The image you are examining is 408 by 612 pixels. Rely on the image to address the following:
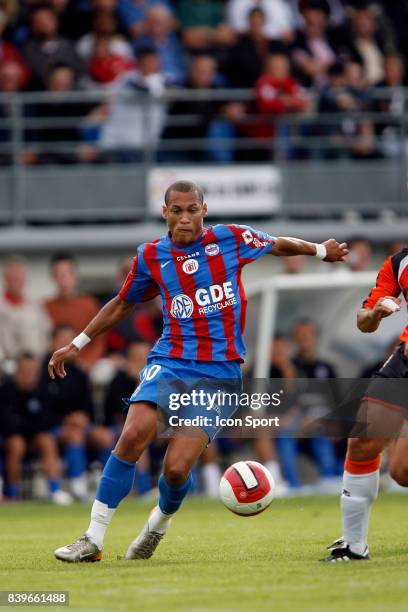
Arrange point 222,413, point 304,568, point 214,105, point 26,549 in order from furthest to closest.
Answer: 1. point 214,105
2. point 26,549
3. point 222,413
4. point 304,568

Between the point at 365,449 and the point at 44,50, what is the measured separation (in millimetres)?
10959

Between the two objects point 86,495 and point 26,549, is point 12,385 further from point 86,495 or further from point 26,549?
point 26,549

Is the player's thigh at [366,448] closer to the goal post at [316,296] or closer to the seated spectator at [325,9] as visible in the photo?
the goal post at [316,296]

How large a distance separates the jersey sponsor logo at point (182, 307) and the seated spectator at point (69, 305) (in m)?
7.80

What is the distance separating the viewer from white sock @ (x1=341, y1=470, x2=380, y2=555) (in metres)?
8.09

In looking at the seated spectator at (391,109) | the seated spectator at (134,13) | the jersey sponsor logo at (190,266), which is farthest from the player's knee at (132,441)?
the seated spectator at (134,13)

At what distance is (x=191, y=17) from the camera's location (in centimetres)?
1970

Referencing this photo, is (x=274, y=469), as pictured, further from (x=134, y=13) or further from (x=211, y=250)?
(x=211, y=250)

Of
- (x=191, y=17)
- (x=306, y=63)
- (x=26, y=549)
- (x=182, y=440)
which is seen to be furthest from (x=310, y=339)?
(x=182, y=440)

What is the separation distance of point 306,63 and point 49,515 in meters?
8.21

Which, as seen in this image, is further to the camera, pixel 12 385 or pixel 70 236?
pixel 70 236

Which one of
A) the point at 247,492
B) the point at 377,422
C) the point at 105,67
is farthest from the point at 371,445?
the point at 105,67

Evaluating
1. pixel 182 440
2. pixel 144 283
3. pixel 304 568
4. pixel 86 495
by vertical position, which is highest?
pixel 144 283

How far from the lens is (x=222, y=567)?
800 centimetres
